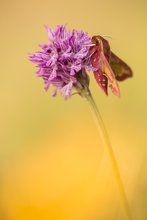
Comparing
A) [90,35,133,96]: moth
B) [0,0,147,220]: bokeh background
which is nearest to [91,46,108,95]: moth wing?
[90,35,133,96]: moth

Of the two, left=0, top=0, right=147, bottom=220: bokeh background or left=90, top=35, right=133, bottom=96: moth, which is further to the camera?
left=0, top=0, right=147, bottom=220: bokeh background

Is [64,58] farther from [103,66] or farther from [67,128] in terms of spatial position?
[67,128]

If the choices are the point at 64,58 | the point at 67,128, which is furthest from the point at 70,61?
the point at 67,128

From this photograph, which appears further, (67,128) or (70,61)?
(67,128)

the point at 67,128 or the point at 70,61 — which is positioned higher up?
the point at 70,61

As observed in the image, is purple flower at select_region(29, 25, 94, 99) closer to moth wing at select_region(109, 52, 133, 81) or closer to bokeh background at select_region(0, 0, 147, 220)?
moth wing at select_region(109, 52, 133, 81)

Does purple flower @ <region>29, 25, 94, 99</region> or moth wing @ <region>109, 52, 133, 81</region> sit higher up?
purple flower @ <region>29, 25, 94, 99</region>
